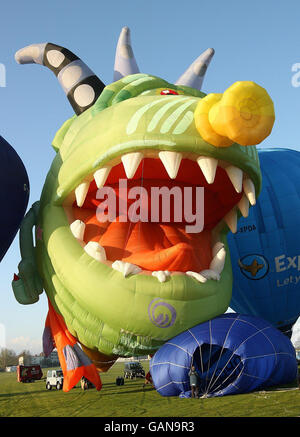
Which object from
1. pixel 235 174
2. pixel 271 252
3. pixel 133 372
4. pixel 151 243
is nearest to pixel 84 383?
pixel 151 243

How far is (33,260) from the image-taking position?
7.27 meters

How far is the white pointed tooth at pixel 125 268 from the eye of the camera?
6.18m

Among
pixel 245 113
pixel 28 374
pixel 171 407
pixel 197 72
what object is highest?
pixel 197 72

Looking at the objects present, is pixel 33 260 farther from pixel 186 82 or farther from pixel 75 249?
pixel 186 82

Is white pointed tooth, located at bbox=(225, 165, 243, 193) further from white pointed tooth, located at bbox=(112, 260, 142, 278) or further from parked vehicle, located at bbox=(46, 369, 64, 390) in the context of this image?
parked vehicle, located at bbox=(46, 369, 64, 390)

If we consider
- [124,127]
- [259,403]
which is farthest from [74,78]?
[259,403]

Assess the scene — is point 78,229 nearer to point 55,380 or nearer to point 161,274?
point 161,274

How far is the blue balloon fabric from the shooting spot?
632 cm

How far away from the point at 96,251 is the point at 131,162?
49.7 inches

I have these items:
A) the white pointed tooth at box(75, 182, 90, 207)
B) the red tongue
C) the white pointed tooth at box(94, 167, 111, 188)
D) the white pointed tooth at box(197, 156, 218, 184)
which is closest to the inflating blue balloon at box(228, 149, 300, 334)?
the red tongue

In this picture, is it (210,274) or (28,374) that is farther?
(28,374)

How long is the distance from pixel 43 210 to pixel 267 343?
11.7 feet

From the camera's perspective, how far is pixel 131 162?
597cm

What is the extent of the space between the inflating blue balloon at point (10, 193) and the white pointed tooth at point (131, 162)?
1.79m
